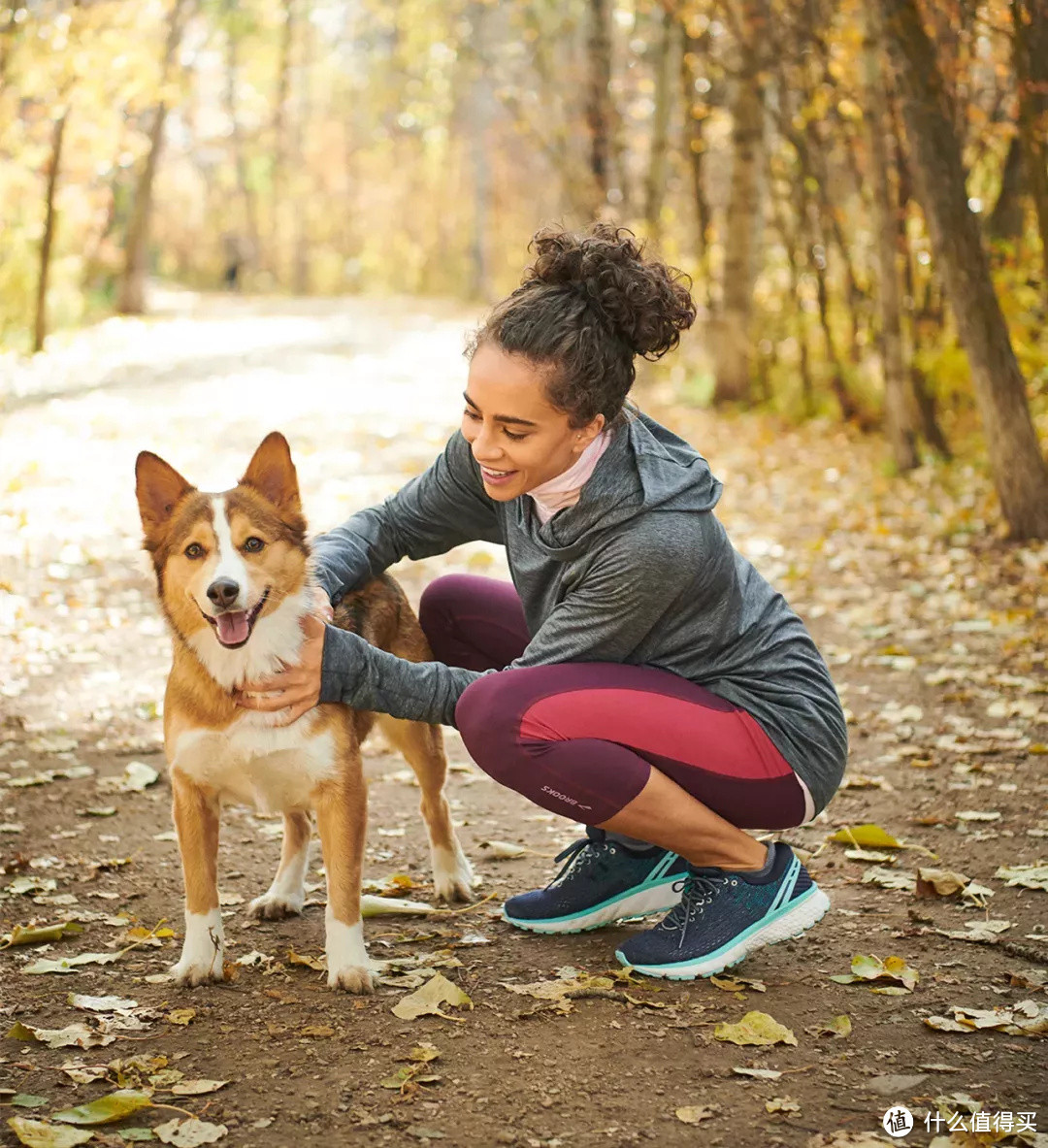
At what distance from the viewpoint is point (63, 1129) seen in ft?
8.20

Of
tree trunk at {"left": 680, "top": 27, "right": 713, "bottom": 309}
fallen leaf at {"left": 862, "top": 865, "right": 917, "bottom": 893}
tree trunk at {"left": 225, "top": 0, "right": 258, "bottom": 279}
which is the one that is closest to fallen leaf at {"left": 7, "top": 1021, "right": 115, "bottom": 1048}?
fallen leaf at {"left": 862, "top": 865, "right": 917, "bottom": 893}

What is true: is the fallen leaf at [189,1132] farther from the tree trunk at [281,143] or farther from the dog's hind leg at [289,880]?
the tree trunk at [281,143]

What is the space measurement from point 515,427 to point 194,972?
1.58 metres

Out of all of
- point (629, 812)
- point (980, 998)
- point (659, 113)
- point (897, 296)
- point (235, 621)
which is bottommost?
point (980, 998)

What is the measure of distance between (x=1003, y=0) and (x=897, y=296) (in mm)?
2315

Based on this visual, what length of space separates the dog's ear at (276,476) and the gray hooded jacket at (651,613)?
0.21 metres

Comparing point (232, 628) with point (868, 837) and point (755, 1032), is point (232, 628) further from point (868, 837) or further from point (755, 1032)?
point (868, 837)

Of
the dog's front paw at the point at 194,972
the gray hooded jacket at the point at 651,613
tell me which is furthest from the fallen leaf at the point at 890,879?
the dog's front paw at the point at 194,972

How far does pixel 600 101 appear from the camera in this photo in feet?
55.8

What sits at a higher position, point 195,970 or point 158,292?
point 158,292

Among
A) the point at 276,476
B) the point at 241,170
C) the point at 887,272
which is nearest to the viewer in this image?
the point at 276,476

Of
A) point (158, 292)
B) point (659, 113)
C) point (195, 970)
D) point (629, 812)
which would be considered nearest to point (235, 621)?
point (195, 970)

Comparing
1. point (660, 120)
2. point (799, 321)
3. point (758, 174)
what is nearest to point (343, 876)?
point (799, 321)

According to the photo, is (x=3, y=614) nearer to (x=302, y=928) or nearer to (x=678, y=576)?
(x=302, y=928)
